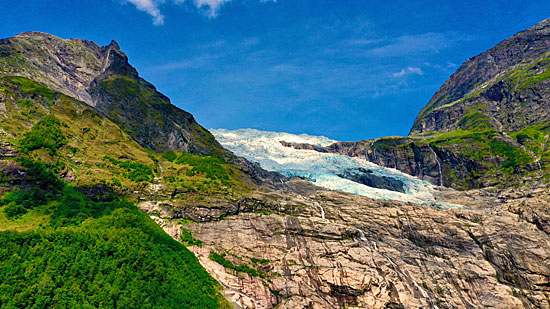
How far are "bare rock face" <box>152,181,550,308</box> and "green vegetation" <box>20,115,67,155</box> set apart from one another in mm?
23231

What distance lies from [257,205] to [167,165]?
85.0 ft

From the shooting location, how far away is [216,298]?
39062 millimetres

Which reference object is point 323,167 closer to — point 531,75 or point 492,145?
point 492,145

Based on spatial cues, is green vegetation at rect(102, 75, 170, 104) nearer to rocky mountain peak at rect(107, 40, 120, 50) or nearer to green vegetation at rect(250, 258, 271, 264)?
rocky mountain peak at rect(107, 40, 120, 50)

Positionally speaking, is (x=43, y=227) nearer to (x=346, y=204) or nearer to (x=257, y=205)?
(x=257, y=205)

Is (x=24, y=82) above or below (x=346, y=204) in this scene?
above

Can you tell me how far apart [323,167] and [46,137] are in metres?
99.8

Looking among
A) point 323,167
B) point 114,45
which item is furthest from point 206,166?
point 114,45

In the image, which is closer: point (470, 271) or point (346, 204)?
point (470, 271)

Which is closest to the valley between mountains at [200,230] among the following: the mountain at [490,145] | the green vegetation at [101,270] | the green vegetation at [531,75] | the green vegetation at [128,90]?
the green vegetation at [101,270]

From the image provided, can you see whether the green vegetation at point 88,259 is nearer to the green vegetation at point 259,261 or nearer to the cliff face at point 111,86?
the green vegetation at point 259,261

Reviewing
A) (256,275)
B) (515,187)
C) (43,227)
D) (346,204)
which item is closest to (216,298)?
(256,275)

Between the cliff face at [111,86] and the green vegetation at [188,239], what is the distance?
146ft

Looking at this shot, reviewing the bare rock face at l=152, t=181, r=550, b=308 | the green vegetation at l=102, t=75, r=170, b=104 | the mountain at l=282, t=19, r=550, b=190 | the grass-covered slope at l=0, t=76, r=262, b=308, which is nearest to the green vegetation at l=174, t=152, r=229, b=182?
the grass-covered slope at l=0, t=76, r=262, b=308
